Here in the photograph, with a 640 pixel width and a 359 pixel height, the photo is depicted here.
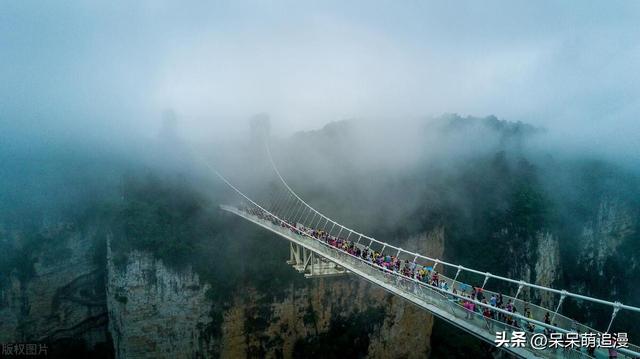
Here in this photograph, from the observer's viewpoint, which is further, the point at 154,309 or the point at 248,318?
the point at 248,318

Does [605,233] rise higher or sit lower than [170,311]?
higher

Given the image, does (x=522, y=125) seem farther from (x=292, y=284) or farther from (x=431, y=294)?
(x=431, y=294)

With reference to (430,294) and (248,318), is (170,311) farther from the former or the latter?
(430,294)

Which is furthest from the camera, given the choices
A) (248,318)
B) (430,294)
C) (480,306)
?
(248,318)

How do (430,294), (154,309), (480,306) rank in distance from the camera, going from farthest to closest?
(154,309) → (430,294) → (480,306)

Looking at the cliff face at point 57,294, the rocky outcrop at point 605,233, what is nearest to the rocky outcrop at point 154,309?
the cliff face at point 57,294

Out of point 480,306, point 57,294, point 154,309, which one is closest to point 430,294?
point 480,306

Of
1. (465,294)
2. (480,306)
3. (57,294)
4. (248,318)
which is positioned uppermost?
(480,306)

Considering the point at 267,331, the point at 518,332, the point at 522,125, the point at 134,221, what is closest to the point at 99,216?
the point at 134,221

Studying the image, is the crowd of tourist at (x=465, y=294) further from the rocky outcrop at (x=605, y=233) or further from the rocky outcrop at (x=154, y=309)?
the rocky outcrop at (x=605, y=233)
